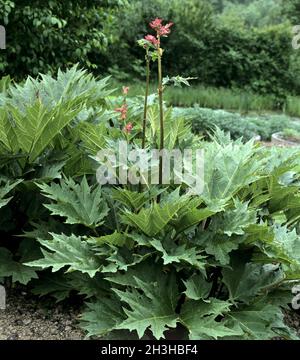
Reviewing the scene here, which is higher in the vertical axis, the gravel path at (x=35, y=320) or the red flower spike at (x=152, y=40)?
the red flower spike at (x=152, y=40)

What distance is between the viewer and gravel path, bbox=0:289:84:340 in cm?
236

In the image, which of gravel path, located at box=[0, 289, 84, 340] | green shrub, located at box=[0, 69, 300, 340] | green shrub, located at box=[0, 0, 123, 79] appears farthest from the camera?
green shrub, located at box=[0, 0, 123, 79]

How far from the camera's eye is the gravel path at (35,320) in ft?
7.75

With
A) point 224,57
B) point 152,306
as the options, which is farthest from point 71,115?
point 224,57

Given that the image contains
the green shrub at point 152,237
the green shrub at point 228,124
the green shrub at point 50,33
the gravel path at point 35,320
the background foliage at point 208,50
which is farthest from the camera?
the background foliage at point 208,50

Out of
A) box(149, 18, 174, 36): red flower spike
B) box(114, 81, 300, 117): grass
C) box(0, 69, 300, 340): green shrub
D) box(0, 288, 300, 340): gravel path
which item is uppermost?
box(149, 18, 174, 36): red flower spike

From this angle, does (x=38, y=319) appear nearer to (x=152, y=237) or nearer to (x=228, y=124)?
(x=152, y=237)

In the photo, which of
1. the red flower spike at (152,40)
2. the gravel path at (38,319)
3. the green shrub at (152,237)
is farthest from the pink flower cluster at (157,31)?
the gravel path at (38,319)

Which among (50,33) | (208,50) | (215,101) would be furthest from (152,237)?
(208,50)

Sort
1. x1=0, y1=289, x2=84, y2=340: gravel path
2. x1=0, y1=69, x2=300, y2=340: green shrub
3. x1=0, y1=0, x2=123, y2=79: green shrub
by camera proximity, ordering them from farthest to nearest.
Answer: x1=0, y1=0, x2=123, y2=79: green shrub
x1=0, y1=289, x2=84, y2=340: gravel path
x1=0, y1=69, x2=300, y2=340: green shrub

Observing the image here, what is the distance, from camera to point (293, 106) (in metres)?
12.0

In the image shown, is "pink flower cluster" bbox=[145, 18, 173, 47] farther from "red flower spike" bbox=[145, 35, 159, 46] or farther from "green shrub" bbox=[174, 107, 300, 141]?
"green shrub" bbox=[174, 107, 300, 141]

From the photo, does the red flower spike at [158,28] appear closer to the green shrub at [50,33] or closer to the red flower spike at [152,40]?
the red flower spike at [152,40]

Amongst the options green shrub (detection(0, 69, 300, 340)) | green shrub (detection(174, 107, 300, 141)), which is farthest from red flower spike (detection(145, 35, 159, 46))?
green shrub (detection(174, 107, 300, 141))
